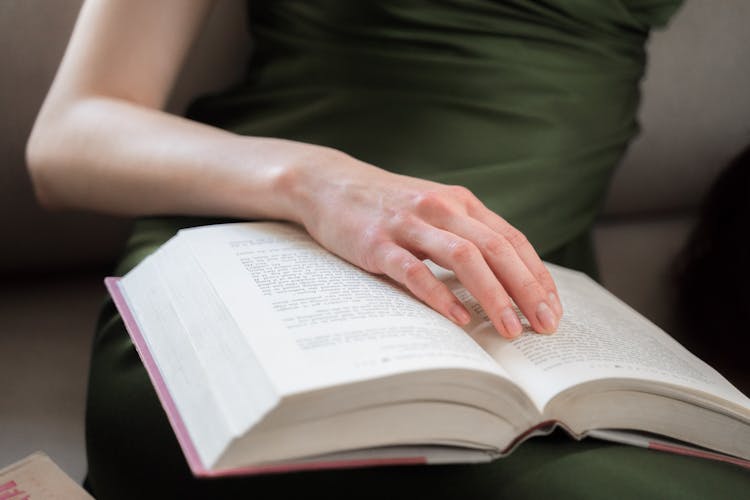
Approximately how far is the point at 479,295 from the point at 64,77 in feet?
1.57

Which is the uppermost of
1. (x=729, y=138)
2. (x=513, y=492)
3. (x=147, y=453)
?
(x=729, y=138)

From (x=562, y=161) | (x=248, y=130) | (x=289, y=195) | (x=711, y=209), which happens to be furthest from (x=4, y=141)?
(x=711, y=209)

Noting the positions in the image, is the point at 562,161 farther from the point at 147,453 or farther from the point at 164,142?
the point at 147,453

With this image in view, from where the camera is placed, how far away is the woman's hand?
58cm

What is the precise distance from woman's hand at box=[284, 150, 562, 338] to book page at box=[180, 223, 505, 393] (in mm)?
17

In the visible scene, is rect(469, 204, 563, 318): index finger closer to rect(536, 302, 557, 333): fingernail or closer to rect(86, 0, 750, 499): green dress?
rect(536, 302, 557, 333): fingernail

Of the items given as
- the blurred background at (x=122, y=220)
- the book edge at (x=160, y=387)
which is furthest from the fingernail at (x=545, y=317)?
the blurred background at (x=122, y=220)

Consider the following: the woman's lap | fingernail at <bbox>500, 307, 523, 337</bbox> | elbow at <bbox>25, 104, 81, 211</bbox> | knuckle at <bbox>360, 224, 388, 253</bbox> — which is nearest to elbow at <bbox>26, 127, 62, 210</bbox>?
elbow at <bbox>25, 104, 81, 211</bbox>

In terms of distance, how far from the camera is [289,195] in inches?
26.8

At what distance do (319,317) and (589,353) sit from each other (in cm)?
19

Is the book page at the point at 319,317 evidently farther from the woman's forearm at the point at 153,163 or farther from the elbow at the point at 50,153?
the elbow at the point at 50,153

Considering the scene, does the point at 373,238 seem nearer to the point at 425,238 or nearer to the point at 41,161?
the point at 425,238

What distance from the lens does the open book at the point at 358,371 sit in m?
0.47

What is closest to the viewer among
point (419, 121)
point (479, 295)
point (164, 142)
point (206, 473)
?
point (206, 473)
